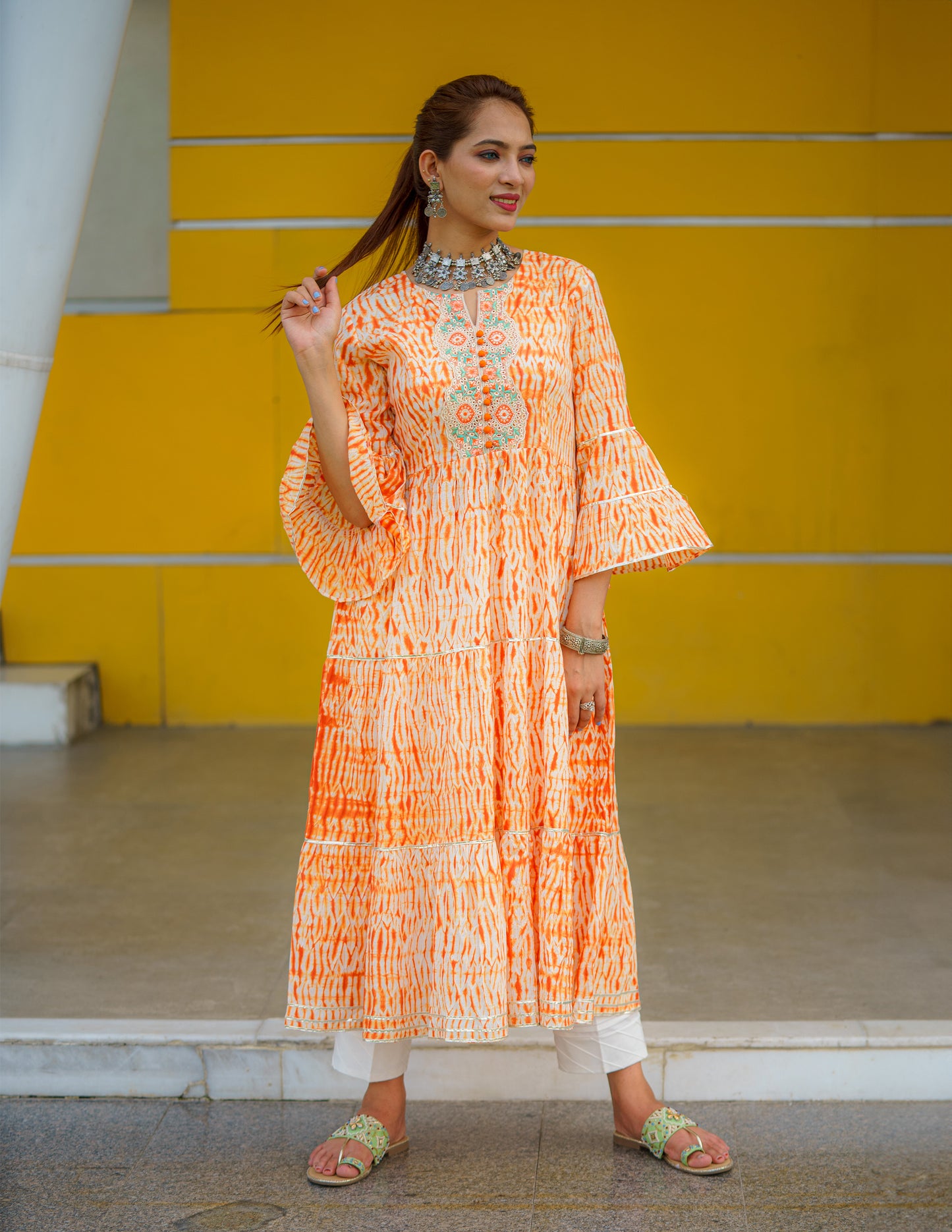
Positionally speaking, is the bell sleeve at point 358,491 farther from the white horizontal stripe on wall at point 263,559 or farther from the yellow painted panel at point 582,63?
the yellow painted panel at point 582,63

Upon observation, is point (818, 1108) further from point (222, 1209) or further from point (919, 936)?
point (222, 1209)

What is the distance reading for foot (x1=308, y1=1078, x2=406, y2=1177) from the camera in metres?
2.64

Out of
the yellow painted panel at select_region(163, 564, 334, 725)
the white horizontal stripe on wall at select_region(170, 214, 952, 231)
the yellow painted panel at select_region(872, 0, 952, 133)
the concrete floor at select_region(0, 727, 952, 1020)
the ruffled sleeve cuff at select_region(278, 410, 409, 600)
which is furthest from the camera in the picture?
the yellow painted panel at select_region(163, 564, 334, 725)

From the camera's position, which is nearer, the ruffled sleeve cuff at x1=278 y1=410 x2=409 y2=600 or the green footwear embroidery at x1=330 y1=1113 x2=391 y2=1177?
the ruffled sleeve cuff at x1=278 y1=410 x2=409 y2=600

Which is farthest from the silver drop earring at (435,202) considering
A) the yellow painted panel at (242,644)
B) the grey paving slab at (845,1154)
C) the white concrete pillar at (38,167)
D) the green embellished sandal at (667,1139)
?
the yellow painted panel at (242,644)

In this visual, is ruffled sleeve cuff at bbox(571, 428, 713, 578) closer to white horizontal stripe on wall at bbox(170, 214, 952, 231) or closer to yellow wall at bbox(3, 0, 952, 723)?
yellow wall at bbox(3, 0, 952, 723)

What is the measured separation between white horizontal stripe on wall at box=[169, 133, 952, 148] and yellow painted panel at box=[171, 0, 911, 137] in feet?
0.09

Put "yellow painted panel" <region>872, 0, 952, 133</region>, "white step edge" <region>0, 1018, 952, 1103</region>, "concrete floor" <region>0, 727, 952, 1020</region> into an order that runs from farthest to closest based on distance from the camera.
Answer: "yellow painted panel" <region>872, 0, 952, 133</region>
"concrete floor" <region>0, 727, 952, 1020</region>
"white step edge" <region>0, 1018, 952, 1103</region>

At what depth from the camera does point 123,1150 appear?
278 cm

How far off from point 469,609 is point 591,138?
3.89 m

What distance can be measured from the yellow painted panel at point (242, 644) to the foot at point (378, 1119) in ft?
11.3

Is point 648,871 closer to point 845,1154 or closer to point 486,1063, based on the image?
point 486,1063

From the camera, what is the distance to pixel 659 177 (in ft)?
19.1

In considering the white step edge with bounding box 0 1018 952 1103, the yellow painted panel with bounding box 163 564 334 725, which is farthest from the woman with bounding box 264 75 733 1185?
the yellow painted panel with bounding box 163 564 334 725
